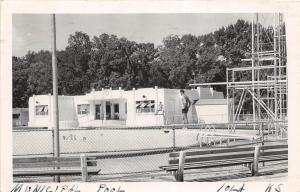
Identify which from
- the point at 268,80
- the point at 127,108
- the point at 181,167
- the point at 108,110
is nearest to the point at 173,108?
the point at 127,108

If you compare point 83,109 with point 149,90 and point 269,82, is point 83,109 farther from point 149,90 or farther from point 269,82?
point 269,82

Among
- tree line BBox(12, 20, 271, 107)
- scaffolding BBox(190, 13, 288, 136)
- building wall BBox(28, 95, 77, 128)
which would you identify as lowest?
building wall BBox(28, 95, 77, 128)

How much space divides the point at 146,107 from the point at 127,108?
1.79m

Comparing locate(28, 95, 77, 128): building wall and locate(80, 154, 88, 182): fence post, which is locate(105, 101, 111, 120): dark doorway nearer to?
locate(28, 95, 77, 128): building wall

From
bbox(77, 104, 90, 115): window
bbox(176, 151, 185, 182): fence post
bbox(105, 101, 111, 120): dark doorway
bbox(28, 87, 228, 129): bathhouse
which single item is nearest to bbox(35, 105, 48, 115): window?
bbox(28, 87, 228, 129): bathhouse

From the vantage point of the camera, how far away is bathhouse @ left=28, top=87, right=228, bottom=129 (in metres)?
30.1

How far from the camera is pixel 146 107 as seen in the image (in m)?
30.6

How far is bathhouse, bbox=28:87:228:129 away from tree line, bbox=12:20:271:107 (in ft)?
4.87

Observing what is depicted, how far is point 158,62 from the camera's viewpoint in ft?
123

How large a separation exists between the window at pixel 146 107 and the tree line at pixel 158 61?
187 inches

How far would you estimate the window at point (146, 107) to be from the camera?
99.9 ft
